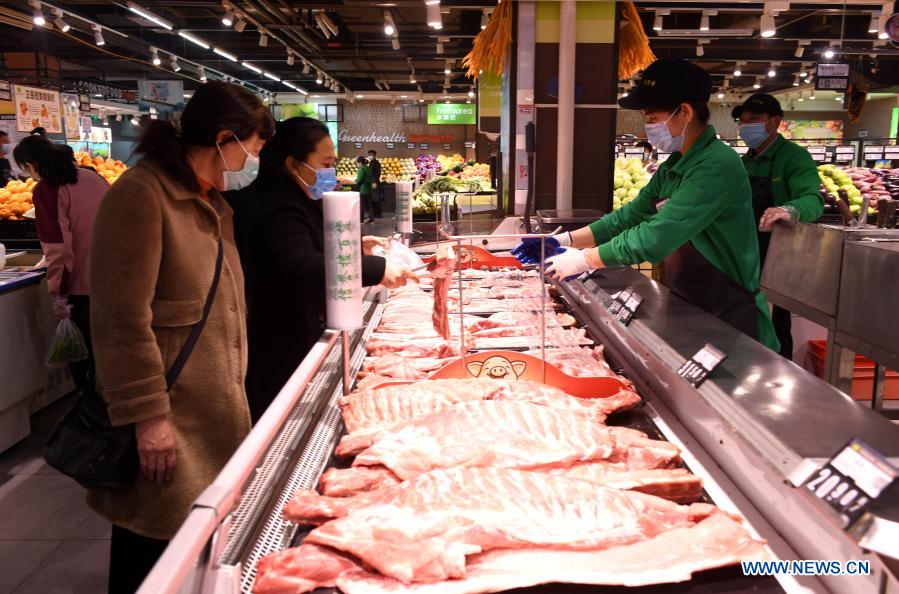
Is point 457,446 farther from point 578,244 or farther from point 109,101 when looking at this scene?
point 109,101

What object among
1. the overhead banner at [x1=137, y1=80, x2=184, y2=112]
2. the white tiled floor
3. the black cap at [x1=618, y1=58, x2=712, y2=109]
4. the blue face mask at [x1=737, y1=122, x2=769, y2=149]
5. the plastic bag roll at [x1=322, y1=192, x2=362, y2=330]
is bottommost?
the white tiled floor

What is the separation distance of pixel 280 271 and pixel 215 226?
1.38 feet

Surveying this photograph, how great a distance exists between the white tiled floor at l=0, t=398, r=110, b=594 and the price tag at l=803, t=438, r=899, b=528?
324 centimetres

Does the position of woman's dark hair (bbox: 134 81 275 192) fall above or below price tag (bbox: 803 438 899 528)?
above

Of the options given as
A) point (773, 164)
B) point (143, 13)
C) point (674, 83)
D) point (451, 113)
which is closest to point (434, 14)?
point (143, 13)

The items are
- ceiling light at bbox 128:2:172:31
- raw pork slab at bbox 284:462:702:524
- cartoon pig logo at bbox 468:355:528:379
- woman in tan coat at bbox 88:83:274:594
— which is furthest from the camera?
ceiling light at bbox 128:2:172:31

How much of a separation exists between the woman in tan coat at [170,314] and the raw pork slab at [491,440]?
69 cm

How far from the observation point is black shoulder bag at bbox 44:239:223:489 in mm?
2043

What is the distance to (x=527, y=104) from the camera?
6.14 meters

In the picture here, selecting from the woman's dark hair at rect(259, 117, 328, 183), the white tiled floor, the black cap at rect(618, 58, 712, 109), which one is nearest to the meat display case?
the woman's dark hair at rect(259, 117, 328, 183)

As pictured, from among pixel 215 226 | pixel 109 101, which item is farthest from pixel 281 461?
pixel 109 101

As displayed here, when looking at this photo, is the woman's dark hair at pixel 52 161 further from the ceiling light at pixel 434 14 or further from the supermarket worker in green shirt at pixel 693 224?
the ceiling light at pixel 434 14

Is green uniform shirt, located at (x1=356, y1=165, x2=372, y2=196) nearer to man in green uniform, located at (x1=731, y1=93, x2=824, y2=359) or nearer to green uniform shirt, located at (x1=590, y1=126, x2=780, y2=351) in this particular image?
man in green uniform, located at (x1=731, y1=93, x2=824, y2=359)

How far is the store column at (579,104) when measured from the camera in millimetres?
6086
